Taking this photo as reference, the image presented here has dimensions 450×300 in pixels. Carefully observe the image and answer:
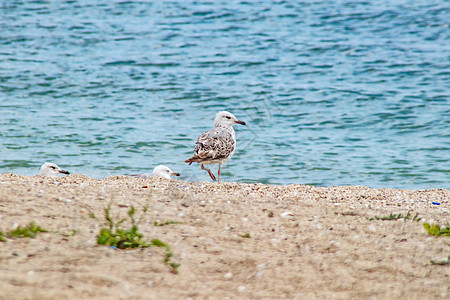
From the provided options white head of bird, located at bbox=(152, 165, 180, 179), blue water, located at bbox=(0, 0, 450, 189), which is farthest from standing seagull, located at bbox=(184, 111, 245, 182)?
blue water, located at bbox=(0, 0, 450, 189)

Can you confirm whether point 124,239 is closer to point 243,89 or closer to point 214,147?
point 214,147

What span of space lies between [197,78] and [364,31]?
22.9ft

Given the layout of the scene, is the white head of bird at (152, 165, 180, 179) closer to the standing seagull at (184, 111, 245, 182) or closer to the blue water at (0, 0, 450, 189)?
the standing seagull at (184, 111, 245, 182)

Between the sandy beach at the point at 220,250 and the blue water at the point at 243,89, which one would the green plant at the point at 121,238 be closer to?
the sandy beach at the point at 220,250

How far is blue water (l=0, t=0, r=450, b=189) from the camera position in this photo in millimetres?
10453

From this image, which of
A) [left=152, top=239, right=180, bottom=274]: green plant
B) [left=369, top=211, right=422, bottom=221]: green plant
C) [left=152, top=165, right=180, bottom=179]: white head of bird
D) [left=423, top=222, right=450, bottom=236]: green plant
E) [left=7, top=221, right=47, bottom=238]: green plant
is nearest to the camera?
[left=152, top=239, right=180, bottom=274]: green plant

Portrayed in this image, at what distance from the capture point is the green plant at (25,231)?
14.5ft

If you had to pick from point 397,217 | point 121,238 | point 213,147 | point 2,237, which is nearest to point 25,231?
point 2,237

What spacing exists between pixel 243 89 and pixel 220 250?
10.3 meters

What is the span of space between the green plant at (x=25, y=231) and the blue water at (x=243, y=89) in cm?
514

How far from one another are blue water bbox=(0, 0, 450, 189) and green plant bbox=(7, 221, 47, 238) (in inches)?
202

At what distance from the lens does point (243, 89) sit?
14.6m

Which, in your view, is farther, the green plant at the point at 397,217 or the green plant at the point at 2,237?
the green plant at the point at 397,217

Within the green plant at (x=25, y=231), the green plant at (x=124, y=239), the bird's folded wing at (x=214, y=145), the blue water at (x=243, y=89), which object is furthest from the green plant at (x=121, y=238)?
the blue water at (x=243, y=89)
